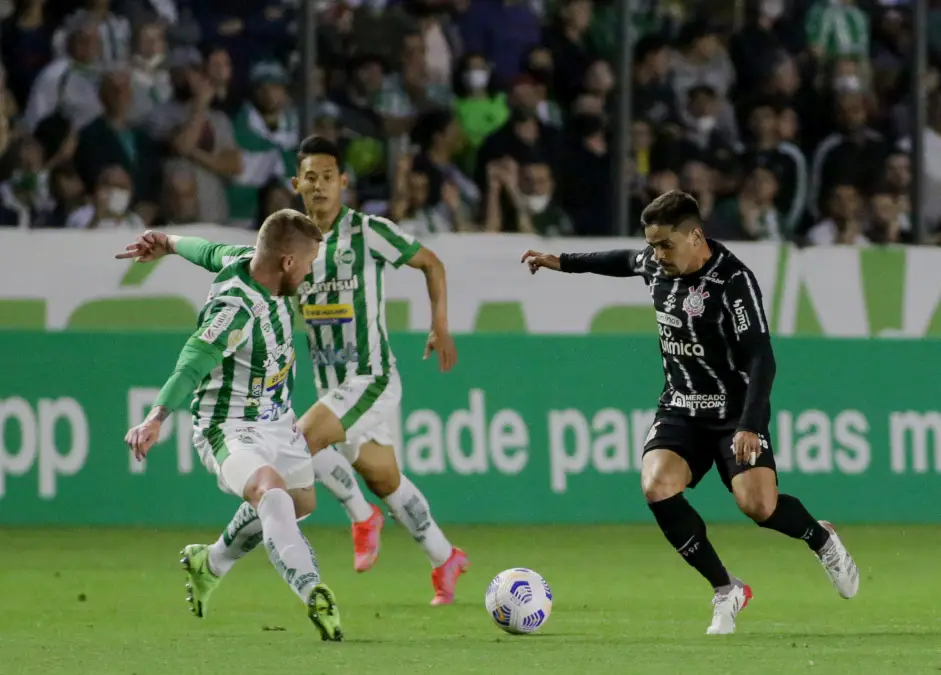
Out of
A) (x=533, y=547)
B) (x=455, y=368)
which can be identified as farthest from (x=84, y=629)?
(x=455, y=368)

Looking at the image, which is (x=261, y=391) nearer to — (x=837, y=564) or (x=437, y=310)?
(x=437, y=310)

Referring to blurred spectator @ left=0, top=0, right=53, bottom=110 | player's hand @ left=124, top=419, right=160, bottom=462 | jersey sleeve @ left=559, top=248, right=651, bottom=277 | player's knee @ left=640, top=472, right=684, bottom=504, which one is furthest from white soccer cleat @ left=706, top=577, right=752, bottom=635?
blurred spectator @ left=0, top=0, right=53, bottom=110

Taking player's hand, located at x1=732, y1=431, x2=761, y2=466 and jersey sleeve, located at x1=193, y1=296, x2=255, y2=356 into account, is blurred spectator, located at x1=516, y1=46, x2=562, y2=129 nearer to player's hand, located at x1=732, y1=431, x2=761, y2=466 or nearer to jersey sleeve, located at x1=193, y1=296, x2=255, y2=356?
player's hand, located at x1=732, y1=431, x2=761, y2=466

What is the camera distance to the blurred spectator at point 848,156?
51.6 feet

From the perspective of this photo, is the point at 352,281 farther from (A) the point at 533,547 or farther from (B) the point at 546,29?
(B) the point at 546,29

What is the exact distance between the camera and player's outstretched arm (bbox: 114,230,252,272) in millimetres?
7941

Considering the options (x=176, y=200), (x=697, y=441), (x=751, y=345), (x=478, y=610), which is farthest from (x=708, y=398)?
(x=176, y=200)

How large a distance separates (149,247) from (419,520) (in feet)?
6.39

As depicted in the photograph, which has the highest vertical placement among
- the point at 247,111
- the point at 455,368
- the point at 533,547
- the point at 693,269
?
the point at 247,111

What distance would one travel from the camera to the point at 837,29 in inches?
651

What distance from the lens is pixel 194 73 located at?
13828mm

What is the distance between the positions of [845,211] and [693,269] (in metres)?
8.13

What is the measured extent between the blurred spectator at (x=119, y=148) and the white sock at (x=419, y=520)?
4.93 meters

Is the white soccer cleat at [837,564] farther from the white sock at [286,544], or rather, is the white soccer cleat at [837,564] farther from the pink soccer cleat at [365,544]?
the pink soccer cleat at [365,544]
